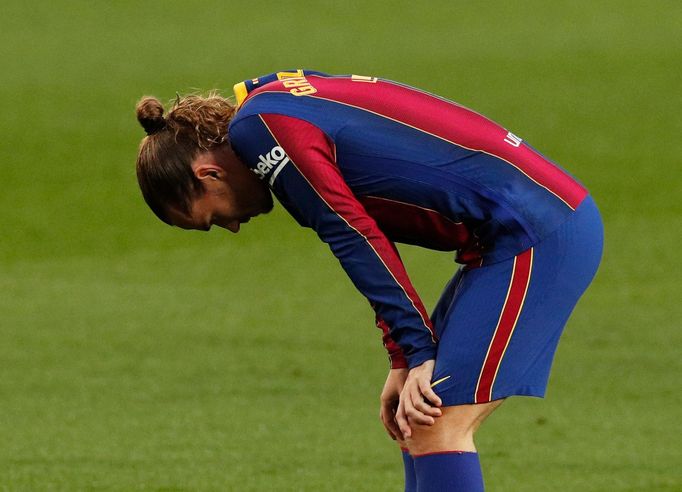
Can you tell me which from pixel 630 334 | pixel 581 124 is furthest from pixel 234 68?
pixel 630 334

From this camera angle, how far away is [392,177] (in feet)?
13.4

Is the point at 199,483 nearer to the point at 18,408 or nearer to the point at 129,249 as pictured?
the point at 18,408

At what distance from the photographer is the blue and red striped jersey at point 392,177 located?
13.1ft

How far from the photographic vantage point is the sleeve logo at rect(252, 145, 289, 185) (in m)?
3.98

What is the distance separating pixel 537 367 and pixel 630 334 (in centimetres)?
769

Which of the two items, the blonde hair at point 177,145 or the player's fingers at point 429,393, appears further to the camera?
the blonde hair at point 177,145

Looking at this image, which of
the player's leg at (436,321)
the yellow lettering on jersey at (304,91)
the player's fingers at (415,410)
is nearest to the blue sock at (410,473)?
the player's leg at (436,321)

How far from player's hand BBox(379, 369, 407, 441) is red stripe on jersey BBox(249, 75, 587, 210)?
2.22 ft

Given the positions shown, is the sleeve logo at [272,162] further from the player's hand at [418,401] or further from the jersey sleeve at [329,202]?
the player's hand at [418,401]

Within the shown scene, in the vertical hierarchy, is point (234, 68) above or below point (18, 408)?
above

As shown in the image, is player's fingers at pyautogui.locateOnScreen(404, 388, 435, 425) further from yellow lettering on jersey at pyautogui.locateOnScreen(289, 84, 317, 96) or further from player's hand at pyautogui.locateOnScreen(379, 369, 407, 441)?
yellow lettering on jersey at pyautogui.locateOnScreen(289, 84, 317, 96)

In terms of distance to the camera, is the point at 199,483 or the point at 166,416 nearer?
the point at 199,483

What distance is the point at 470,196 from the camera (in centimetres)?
411

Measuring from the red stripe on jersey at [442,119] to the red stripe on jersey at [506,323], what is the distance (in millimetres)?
231
